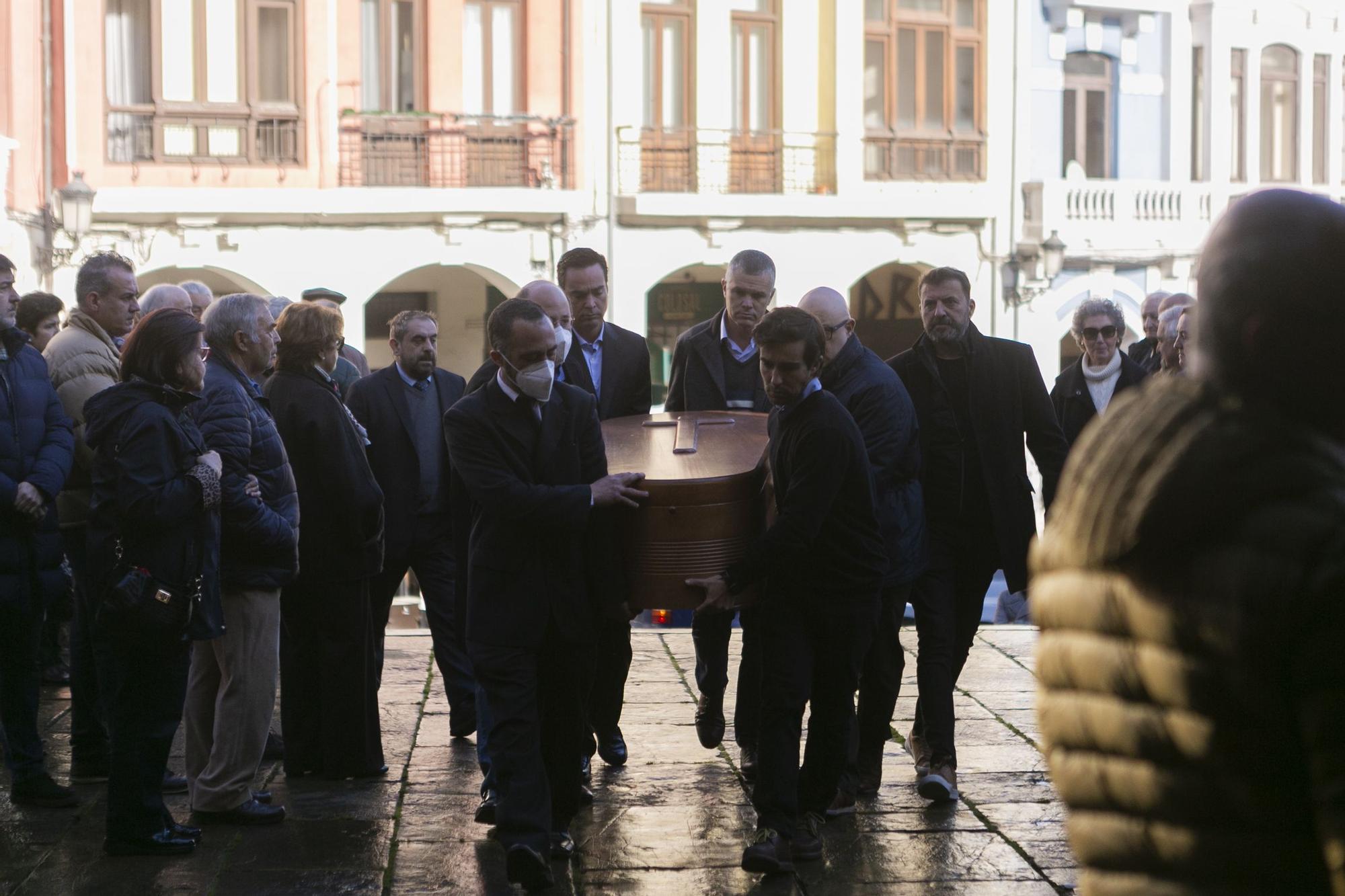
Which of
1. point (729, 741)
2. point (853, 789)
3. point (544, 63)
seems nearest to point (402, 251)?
point (544, 63)

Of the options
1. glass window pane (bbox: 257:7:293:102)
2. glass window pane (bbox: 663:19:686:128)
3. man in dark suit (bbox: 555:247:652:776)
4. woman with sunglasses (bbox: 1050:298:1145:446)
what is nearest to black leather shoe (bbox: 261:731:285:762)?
man in dark suit (bbox: 555:247:652:776)

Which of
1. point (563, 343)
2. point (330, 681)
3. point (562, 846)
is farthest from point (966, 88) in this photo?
point (562, 846)

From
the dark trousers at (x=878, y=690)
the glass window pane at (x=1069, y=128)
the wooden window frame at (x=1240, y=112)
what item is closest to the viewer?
the dark trousers at (x=878, y=690)

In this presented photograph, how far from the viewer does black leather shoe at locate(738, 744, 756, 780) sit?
23.3 ft

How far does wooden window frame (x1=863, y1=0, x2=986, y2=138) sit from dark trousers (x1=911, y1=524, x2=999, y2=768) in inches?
711

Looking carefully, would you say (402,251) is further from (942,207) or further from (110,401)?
(110,401)

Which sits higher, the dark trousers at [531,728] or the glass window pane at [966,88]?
the glass window pane at [966,88]

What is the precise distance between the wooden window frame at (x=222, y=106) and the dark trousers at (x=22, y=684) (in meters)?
15.0

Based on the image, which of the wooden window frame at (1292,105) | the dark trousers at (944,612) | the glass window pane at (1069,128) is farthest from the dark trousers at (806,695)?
the wooden window frame at (1292,105)

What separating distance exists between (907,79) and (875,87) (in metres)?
0.51

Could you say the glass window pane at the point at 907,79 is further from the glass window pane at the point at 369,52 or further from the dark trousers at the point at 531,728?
the dark trousers at the point at 531,728

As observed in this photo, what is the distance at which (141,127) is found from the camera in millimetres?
20672

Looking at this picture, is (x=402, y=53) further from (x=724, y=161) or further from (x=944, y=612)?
(x=944, y=612)

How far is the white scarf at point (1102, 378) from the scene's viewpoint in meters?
9.30
